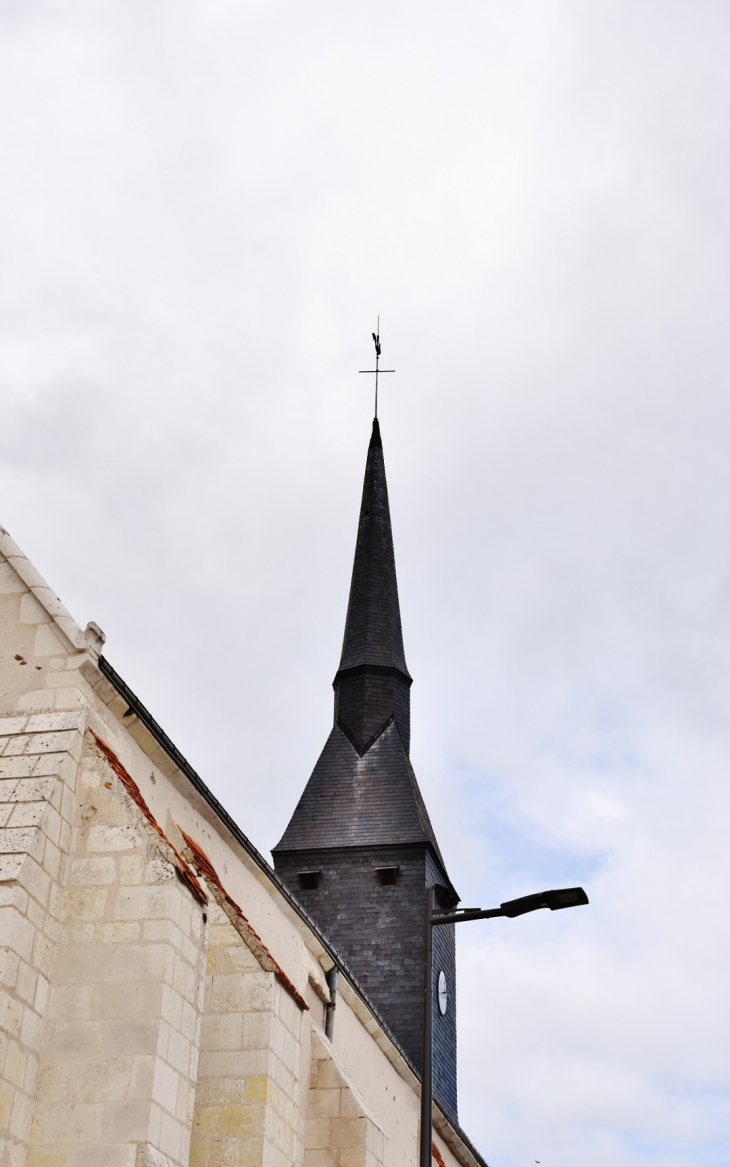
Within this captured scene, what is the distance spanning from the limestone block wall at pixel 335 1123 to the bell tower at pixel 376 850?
8421 millimetres

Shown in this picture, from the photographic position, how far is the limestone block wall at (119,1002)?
6367 millimetres

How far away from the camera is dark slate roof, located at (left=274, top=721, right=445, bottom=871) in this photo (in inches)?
840

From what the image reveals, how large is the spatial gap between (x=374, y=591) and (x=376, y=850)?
6.48 metres

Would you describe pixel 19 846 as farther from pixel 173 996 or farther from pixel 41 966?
pixel 173 996

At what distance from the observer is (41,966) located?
674 centimetres

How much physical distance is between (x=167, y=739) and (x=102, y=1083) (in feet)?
9.84

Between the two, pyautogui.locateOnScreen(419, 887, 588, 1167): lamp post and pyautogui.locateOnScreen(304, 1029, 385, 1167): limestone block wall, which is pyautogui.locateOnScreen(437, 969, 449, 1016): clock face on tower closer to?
pyautogui.locateOnScreen(304, 1029, 385, 1167): limestone block wall

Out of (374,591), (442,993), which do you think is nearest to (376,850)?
(442,993)

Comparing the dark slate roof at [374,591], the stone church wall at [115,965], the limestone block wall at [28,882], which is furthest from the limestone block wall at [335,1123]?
the dark slate roof at [374,591]

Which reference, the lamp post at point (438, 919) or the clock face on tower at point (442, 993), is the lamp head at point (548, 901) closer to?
the lamp post at point (438, 919)

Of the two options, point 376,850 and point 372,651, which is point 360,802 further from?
point 372,651

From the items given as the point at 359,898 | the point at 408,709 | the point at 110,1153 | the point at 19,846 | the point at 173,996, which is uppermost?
the point at 408,709

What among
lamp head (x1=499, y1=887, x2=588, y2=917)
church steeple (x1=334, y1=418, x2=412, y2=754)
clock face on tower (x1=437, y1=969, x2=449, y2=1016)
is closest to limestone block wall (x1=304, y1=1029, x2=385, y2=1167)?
lamp head (x1=499, y1=887, x2=588, y2=917)

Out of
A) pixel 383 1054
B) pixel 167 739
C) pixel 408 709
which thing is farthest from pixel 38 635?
pixel 408 709
